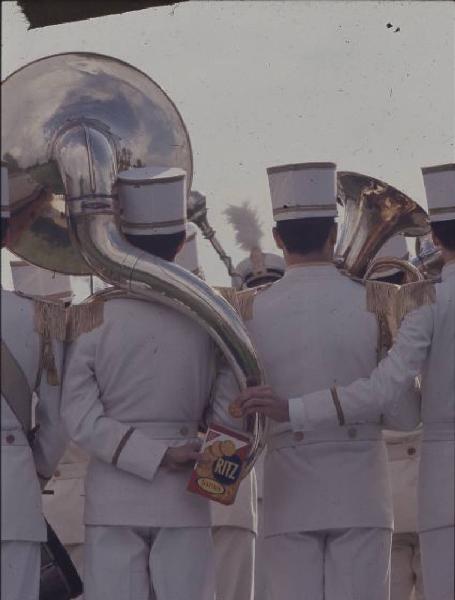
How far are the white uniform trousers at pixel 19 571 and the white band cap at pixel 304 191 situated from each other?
1.57 meters

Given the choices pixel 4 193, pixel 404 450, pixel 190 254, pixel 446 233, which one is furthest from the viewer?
pixel 190 254

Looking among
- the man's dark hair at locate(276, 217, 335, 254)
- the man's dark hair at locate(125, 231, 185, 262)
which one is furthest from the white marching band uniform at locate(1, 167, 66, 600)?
the man's dark hair at locate(276, 217, 335, 254)

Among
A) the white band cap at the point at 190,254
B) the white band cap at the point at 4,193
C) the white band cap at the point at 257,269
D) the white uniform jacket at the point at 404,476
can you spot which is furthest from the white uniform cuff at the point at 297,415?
the white band cap at the point at 257,269

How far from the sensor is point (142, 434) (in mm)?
6570

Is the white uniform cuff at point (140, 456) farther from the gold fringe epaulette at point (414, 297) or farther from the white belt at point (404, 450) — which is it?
the white belt at point (404, 450)

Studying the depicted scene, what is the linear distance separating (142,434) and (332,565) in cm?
85

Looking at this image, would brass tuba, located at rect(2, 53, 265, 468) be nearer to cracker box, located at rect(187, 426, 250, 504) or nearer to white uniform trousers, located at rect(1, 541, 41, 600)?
cracker box, located at rect(187, 426, 250, 504)

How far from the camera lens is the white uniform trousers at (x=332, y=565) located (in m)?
6.70

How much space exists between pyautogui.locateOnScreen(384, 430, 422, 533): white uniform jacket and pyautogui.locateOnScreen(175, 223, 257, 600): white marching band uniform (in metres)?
0.94

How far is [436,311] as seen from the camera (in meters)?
6.61

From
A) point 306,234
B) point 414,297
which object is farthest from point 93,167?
point 414,297

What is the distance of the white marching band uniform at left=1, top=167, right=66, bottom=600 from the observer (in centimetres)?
636

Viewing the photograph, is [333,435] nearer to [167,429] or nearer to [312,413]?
[312,413]

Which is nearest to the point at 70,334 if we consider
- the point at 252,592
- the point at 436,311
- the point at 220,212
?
the point at 436,311
